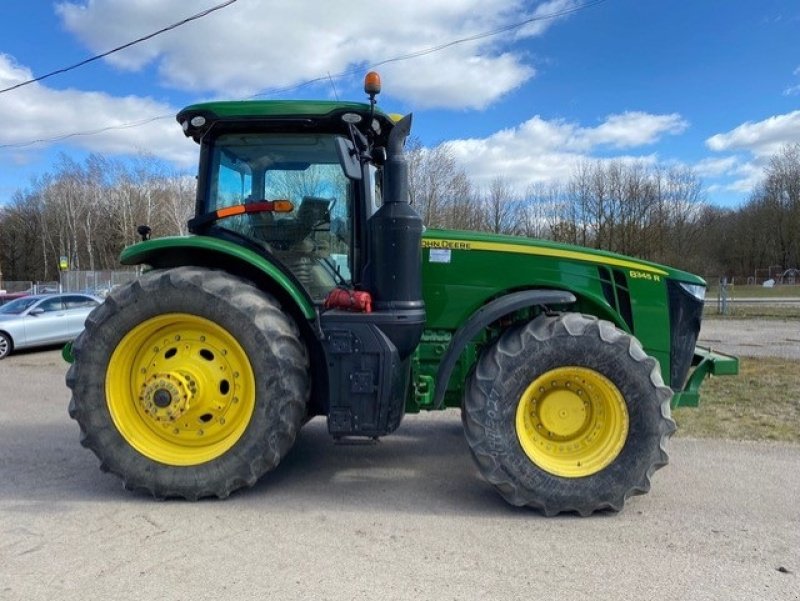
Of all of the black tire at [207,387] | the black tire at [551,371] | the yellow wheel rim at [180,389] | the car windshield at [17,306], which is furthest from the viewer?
the car windshield at [17,306]

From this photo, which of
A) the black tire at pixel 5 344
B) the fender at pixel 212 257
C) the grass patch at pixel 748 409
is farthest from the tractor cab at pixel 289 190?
the black tire at pixel 5 344

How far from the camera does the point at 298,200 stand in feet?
13.5

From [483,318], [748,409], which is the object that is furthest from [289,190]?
[748,409]

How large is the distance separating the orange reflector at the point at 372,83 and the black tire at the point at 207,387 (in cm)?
145

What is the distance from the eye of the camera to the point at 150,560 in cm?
306

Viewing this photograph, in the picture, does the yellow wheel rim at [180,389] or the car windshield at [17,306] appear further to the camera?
the car windshield at [17,306]

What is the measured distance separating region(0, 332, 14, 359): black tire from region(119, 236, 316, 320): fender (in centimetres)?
1012

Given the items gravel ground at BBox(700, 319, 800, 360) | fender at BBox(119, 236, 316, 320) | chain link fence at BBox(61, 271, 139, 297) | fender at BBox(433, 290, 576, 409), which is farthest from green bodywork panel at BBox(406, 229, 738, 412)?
chain link fence at BBox(61, 271, 139, 297)

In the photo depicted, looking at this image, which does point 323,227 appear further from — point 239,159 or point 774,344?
point 774,344

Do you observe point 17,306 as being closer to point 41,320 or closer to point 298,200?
point 41,320

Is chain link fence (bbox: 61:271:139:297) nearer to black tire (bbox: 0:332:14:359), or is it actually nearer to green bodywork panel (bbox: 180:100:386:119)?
black tire (bbox: 0:332:14:359)

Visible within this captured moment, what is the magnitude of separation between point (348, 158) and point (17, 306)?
12.2 m

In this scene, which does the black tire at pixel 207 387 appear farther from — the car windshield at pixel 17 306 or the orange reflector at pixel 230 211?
the car windshield at pixel 17 306

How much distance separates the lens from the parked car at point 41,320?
12266 millimetres
